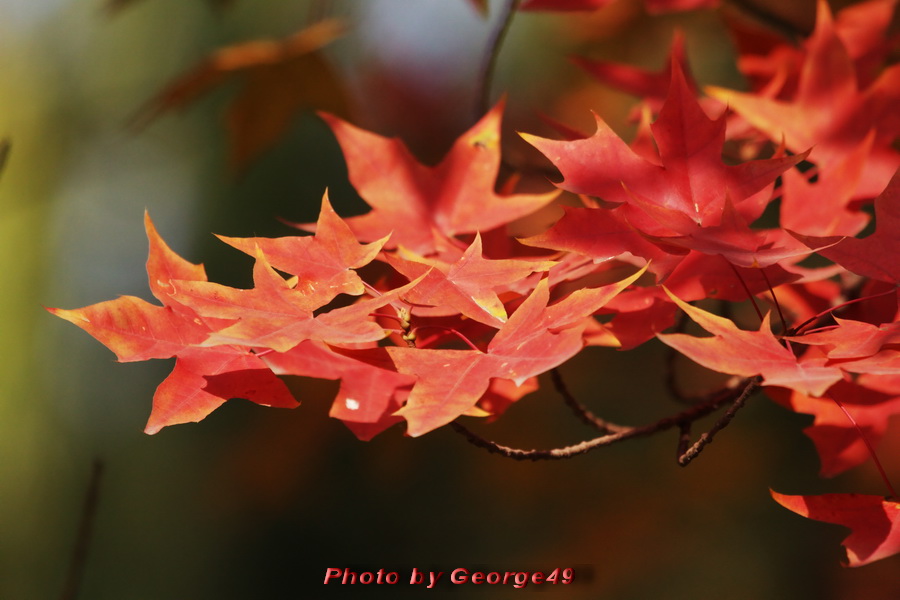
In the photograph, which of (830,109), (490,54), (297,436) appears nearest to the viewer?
(830,109)

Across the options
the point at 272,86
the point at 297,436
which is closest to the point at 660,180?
the point at 272,86

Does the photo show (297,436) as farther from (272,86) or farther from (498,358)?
(498,358)

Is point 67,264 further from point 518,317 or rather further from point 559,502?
point 518,317

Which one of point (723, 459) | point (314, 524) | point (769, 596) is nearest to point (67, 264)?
point (314, 524)

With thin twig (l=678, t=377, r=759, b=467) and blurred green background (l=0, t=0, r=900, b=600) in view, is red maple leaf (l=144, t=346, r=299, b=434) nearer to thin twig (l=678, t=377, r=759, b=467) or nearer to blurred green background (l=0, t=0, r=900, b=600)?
thin twig (l=678, t=377, r=759, b=467)

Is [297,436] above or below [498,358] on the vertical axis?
below

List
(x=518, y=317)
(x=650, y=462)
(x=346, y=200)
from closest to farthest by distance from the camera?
(x=518, y=317) → (x=650, y=462) → (x=346, y=200)

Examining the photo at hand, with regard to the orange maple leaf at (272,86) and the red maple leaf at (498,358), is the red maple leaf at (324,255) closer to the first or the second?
the red maple leaf at (498,358)
